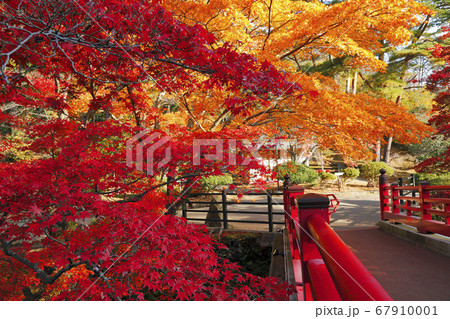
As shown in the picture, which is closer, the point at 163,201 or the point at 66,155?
the point at 66,155

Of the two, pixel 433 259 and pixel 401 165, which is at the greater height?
pixel 401 165

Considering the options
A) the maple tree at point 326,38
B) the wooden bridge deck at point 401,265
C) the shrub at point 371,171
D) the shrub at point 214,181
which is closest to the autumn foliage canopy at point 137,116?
the maple tree at point 326,38

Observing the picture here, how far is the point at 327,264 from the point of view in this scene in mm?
1126

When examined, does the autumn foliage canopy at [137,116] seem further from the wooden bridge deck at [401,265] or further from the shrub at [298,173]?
the shrub at [298,173]

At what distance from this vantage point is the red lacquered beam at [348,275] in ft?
2.76

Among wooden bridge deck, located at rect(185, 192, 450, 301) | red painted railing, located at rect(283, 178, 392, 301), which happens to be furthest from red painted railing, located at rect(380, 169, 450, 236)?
red painted railing, located at rect(283, 178, 392, 301)

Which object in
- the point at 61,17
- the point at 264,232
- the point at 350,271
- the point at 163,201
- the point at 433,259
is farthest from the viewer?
the point at 264,232

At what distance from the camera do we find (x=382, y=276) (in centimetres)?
391

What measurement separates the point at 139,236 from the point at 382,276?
3362 millimetres

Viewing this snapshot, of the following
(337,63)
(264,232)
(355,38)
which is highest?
(337,63)

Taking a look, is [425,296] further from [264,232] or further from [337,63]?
[337,63]

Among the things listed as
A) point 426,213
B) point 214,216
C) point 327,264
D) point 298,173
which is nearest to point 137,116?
point 327,264

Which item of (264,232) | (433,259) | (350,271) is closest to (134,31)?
(350,271)

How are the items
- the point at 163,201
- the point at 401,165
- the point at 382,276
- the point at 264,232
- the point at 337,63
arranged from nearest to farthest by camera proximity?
the point at 382,276
the point at 163,201
the point at 264,232
the point at 337,63
the point at 401,165
